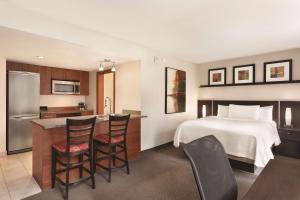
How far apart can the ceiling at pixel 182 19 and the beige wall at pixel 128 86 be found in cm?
64

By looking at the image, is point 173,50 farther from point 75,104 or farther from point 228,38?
point 75,104

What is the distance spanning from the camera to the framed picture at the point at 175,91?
461 centimetres

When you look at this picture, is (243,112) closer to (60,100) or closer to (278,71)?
(278,71)

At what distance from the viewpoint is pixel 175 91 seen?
490 cm

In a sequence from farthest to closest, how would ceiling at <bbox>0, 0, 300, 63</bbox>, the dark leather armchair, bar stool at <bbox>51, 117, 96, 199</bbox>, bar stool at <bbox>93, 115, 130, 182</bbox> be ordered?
bar stool at <bbox>93, 115, 130, 182</bbox>
bar stool at <bbox>51, 117, 96, 199</bbox>
ceiling at <bbox>0, 0, 300, 63</bbox>
the dark leather armchair

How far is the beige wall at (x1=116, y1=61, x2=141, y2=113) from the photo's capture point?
394 centimetres

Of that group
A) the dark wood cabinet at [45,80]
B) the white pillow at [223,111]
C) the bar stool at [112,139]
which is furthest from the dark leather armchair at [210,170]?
the dark wood cabinet at [45,80]

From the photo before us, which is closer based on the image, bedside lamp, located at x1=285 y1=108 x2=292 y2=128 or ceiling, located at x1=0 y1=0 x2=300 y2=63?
ceiling, located at x1=0 y1=0 x2=300 y2=63

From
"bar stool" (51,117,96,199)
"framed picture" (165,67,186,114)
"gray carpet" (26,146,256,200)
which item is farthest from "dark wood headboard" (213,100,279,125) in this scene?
"bar stool" (51,117,96,199)

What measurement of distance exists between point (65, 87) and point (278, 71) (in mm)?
5907

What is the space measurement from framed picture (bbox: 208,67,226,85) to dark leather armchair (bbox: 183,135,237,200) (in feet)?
14.5

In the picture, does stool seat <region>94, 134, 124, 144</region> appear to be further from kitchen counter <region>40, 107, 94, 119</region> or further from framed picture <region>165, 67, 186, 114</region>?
kitchen counter <region>40, 107, 94, 119</region>

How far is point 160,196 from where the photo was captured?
239 centimetres

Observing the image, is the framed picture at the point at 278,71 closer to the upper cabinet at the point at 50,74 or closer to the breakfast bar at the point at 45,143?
the breakfast bar at the point at 45,143
